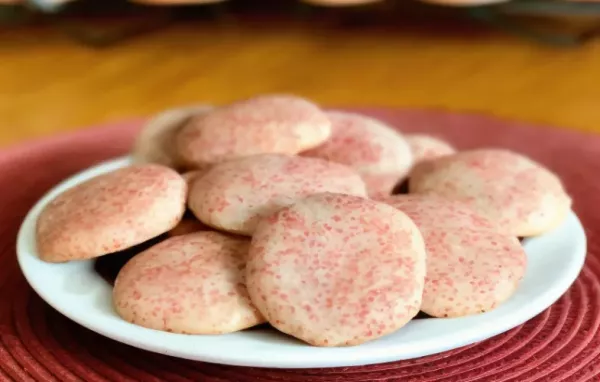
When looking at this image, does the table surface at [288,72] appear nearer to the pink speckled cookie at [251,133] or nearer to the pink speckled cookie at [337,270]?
the pink speckled cookie at [251,133]

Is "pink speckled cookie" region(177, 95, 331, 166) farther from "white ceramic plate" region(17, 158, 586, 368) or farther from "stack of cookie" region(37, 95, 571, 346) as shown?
"white ceramic plate" region(17, 158, 586, 368)

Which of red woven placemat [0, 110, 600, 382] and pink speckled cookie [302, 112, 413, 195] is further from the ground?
pink speckled cookie [302, 112, 413, 195]

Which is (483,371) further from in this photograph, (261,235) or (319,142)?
(319,142)

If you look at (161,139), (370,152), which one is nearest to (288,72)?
(161,139)

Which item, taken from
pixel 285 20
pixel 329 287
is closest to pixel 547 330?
pixel 329 287

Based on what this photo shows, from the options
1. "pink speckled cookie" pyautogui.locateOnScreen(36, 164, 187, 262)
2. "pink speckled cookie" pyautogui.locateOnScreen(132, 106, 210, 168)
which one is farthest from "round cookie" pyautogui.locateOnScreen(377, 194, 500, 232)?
"pink speckled cookie" pyautogui.locateOnScreen(132, 106, 210, 168)

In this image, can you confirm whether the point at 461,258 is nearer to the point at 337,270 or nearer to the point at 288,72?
the point at 337,270

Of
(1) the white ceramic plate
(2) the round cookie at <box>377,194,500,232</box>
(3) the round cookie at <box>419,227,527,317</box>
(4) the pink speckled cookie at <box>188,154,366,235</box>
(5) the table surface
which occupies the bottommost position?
(5) the table surface

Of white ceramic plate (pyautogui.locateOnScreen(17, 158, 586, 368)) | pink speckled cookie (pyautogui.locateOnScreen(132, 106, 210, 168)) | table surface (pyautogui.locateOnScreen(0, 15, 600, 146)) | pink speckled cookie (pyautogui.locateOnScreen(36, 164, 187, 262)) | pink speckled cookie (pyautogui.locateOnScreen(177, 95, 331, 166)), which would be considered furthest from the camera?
table surface (pyautogui.locateOnScreen(0, 15, 600, 146))

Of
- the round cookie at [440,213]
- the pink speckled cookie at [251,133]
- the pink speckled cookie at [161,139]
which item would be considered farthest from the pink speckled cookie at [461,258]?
the pink speckled cookie at [161,139]
